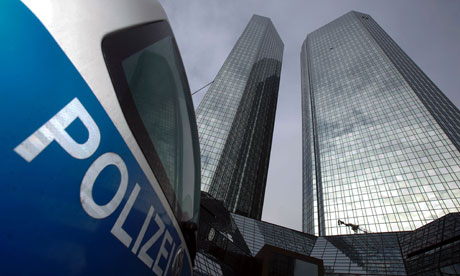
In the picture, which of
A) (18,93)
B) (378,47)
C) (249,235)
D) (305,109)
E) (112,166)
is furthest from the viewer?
(305,109)

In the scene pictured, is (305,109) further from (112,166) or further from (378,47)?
(112,166)

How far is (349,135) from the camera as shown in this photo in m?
73.7

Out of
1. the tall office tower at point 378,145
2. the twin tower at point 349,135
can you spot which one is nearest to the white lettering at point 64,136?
the twin tower at point 349,135

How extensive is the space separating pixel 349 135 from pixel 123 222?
81245mm

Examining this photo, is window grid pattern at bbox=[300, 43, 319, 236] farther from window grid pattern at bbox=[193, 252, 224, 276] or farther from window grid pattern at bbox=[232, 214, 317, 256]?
window grid pattern at bbox=[193, 252, 224, 276]

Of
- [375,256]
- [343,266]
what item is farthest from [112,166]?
[375,256]

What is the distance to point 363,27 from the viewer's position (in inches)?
4252

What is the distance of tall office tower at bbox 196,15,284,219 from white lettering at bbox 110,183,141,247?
59.3 meters

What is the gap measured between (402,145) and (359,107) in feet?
68.8

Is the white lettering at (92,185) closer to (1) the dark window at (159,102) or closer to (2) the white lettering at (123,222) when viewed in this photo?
(2) the white lettering at (123,222)

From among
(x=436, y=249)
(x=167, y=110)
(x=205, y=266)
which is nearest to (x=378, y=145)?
(x=436, y=249)

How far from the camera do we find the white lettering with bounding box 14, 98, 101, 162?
0.88 m

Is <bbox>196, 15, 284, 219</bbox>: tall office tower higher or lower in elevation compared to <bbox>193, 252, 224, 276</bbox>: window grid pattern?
higher

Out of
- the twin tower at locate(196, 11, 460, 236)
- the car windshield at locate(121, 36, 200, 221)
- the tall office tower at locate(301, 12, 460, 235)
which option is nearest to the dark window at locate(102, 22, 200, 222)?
the car windshield at locate(121, 36, 200, 221)
